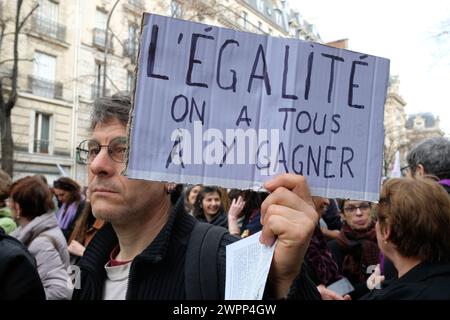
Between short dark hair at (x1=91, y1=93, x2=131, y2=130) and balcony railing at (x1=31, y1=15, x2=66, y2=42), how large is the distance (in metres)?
22.0

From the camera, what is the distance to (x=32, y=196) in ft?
12.4

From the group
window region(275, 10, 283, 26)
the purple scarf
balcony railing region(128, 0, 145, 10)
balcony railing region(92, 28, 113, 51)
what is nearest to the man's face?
the purple scarf

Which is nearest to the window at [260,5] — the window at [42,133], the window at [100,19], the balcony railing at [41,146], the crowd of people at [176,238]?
the window at [100,19]

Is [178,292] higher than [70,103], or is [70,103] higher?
[70,103]

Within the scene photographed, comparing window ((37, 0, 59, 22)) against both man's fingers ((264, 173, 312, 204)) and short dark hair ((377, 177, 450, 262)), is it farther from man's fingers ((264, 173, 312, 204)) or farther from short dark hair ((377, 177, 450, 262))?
man's fingers ((264, 173, 312, 204))

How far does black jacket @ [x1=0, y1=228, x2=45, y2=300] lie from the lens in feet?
5.86

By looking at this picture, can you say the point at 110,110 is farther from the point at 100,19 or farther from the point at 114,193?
the point at 100,19

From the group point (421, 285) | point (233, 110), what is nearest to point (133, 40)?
point (421, 285)

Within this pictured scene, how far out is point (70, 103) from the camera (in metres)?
24.0

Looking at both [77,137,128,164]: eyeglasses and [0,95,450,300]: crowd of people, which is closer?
[0,95,450,300]: crowd of people

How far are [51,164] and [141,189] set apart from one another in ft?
73.2
